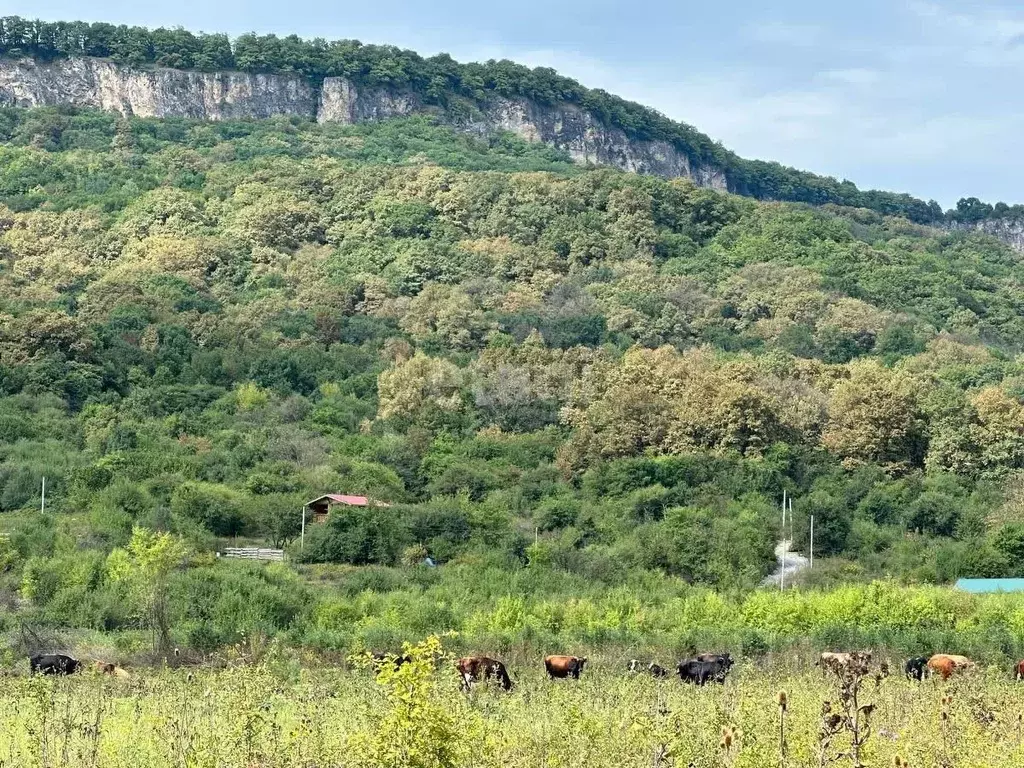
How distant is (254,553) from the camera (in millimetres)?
45875

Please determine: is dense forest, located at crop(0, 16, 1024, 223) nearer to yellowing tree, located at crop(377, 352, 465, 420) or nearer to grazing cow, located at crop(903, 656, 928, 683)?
yellowing tree, located at crop(377, 352, 465, 420)

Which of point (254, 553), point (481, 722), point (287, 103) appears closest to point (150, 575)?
point (254, 553)

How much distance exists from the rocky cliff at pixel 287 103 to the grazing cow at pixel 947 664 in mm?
100031

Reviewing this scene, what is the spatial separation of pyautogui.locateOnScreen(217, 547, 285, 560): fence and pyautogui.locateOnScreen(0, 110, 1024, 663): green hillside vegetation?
2.39 feet

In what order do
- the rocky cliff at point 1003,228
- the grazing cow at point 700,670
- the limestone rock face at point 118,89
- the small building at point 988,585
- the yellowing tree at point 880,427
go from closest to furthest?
the grazing cow at point 700,670 < the small building at point 988,585 < the yellowing tree at point 880,427 < the limestone rock face at point 118,89 < the rocky cliff at point 1003,228

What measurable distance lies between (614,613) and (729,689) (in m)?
14.8

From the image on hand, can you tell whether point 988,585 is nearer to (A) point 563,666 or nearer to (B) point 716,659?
(B) point 716,659

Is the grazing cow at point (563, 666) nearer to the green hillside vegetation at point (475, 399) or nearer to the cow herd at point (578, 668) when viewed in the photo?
the cow herd at point (578, 668)

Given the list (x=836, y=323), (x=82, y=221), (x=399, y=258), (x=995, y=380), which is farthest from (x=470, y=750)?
(x=82, y=221)

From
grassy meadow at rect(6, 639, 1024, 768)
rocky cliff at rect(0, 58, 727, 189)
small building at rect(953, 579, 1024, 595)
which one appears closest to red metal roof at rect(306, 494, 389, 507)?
small building at rect(953, 579, 1024, 595)

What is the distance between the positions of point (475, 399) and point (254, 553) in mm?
18819

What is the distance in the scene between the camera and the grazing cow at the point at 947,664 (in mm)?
26516

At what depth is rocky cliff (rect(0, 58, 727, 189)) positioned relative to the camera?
12044cm

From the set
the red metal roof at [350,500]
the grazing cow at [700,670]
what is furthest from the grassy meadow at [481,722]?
the red metal roof at [350,500]
